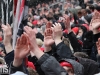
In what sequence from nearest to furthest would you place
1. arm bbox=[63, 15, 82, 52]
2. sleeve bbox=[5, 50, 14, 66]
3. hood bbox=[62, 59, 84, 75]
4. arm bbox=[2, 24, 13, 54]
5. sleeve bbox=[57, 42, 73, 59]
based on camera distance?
hood bbox=[62, 59, 84, 75]
sleeve bbox=[5, 50, 14, 66]
arm bbox=[2, 24, 13, 54]
sleeve bbox=[57, 42, 73, 59]
arm bbox=[63, 15, 82, 52]

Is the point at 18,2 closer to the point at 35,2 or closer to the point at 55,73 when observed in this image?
the point at 55,73

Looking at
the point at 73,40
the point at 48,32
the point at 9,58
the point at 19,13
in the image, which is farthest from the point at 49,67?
the point at 73,40

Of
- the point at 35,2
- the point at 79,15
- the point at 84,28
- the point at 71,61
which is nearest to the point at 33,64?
the point at 71,61

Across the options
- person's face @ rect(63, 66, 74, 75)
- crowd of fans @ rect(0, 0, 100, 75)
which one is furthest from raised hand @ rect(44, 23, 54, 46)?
person's face @ rect(63, 66, 74, 75)

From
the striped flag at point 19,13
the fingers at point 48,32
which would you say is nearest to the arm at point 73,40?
the striped flag at point 19,13

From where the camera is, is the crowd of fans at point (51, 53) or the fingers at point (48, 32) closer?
the crowd of fans at point (51, 53)

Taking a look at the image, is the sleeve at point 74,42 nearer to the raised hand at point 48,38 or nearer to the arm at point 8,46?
the raised hand at point 48,38

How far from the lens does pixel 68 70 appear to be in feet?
13.4

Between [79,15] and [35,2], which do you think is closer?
[79,15]

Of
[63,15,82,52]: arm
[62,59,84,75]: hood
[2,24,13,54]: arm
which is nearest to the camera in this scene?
[62,59,84,75]: hood

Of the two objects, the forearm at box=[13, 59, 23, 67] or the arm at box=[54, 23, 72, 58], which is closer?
the forearm at box=[13, 59, 23, 67]

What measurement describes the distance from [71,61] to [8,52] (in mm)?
773

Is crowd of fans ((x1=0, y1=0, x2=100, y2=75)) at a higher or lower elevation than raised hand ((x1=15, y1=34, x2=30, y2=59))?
lower

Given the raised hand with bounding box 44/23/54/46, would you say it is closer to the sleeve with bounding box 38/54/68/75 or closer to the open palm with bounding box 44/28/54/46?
the open palm with bounding box 44/28/54/46
